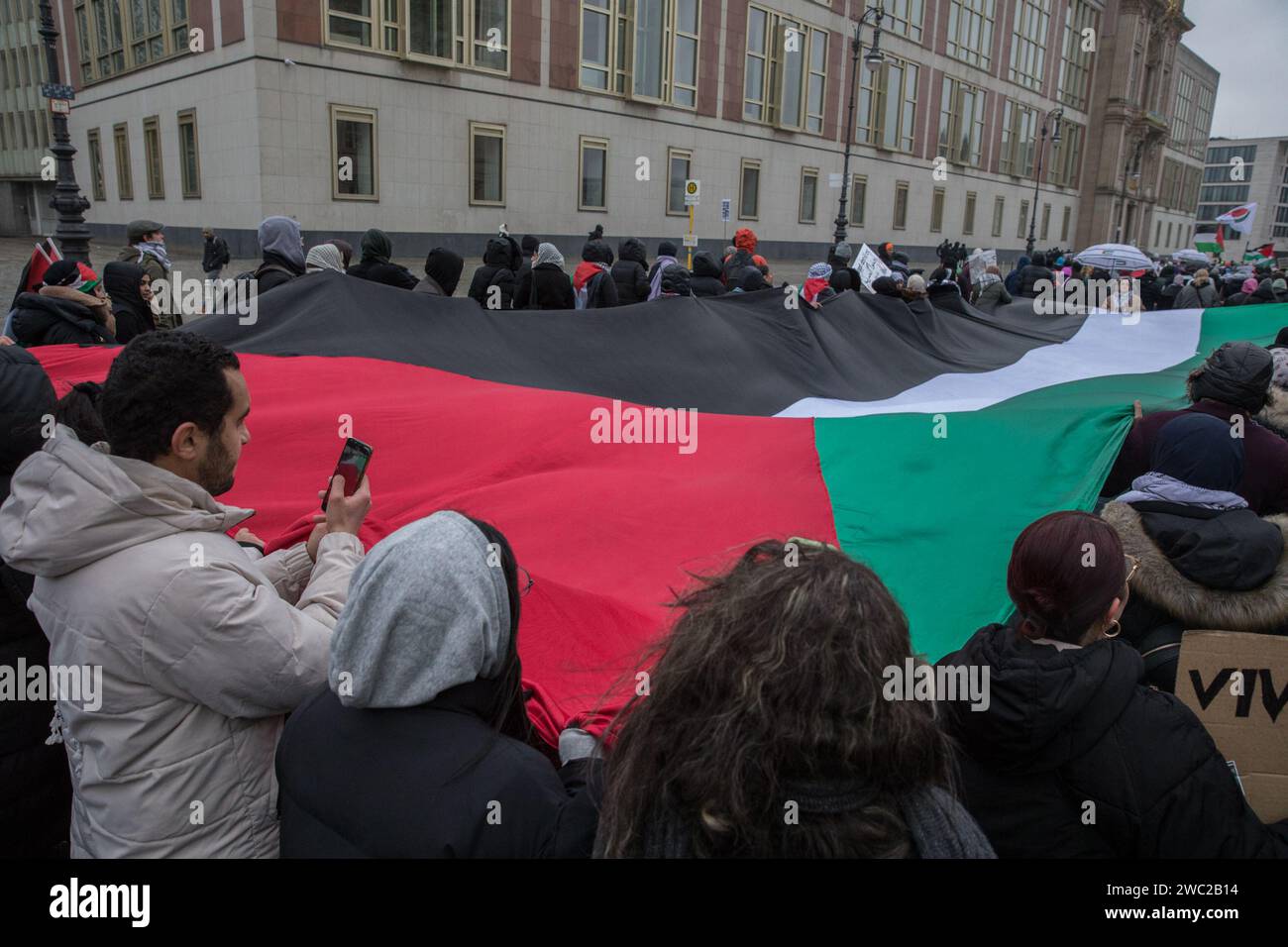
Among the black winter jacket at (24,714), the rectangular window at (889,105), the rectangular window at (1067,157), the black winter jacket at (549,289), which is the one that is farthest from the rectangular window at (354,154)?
the rectangular window at (1067,157)

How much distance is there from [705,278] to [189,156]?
16.6 meters

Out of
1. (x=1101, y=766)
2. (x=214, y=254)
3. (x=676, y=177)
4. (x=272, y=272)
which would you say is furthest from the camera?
(x=676, y=177)

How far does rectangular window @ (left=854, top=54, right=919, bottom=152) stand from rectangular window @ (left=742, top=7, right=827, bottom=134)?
10.2ft

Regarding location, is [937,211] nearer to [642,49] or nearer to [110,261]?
[642,49]

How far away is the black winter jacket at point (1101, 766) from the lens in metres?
1.81

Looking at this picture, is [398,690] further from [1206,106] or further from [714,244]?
[1206,106]

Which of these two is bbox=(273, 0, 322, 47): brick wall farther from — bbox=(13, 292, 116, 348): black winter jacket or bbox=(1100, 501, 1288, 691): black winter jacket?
bbox=(1100, 501, 1288, 691): black winter jacket

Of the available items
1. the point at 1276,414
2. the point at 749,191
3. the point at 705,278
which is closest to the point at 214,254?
the point at 705,278

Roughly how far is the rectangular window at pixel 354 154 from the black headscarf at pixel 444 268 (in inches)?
551

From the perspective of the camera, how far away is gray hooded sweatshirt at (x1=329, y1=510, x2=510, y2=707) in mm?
1577

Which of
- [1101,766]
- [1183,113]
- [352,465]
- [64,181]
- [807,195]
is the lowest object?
[1101,766]

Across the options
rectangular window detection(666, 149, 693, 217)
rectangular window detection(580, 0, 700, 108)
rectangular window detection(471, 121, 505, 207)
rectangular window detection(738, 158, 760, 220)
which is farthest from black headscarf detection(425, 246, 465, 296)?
rectangular window detection(738, 158, 760, 220)

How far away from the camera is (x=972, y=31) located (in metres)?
40.3

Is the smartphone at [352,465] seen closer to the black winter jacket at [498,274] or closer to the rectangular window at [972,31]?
the black winter jacket at [498,274]
